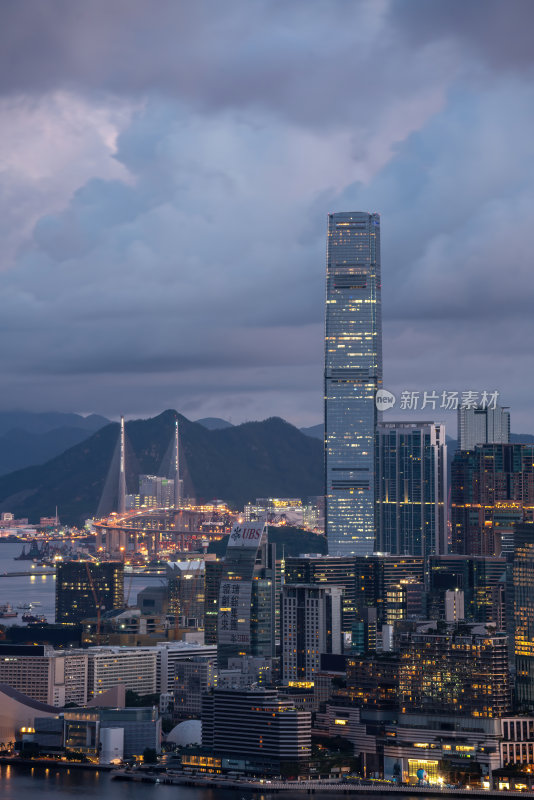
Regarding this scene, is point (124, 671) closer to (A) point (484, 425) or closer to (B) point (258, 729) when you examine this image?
(B) point (258, 729)

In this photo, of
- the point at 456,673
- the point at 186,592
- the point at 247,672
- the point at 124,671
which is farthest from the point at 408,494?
the point at 456,673

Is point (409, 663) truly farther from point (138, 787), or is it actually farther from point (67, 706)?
point (67, 706)

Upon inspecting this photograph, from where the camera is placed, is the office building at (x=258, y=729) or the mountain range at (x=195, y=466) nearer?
the office building at (x=258, y=729)

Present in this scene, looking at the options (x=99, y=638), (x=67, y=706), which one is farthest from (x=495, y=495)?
(x=67, y=706)

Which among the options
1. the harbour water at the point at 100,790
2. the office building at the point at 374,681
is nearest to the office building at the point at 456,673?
the office building at the point at 374,681

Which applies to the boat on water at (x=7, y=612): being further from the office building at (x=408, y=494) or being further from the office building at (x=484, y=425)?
the office building at (x=484, y=425)

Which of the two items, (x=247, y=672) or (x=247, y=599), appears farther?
(x=247, y=599)
